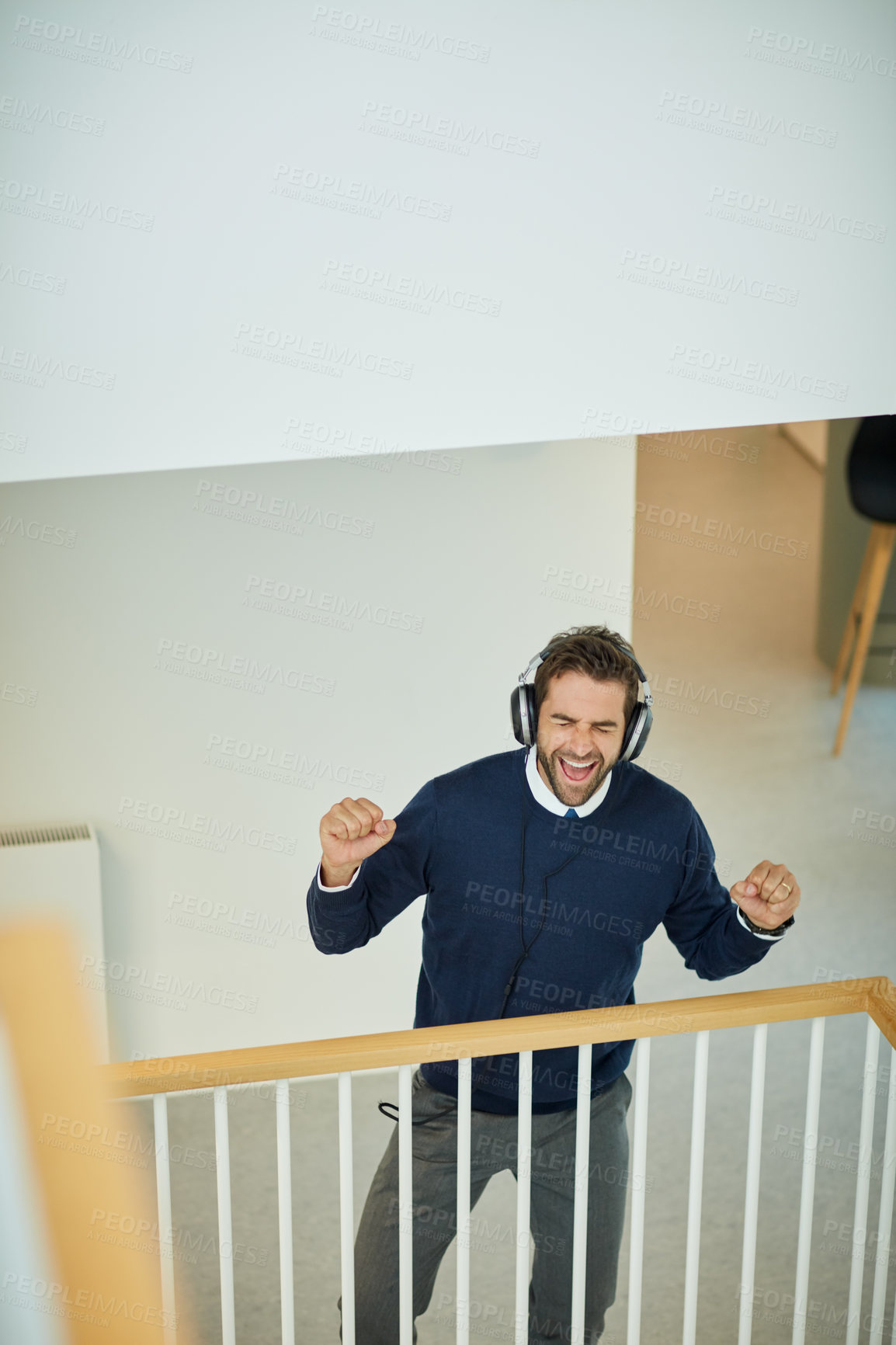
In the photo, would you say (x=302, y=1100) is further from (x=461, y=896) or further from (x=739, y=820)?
(x=739, y=820)

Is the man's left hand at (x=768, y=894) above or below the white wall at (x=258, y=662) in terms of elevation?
below

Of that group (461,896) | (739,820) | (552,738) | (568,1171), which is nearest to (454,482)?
(552,738)

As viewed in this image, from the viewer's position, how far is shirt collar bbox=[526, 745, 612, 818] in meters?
1.94

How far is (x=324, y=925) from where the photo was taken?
1845mm

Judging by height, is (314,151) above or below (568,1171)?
above

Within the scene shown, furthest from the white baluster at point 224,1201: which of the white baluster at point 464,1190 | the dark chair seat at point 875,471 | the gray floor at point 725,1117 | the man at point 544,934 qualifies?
the dark chair seat at point 875,471

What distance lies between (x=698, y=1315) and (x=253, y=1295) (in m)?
0.95

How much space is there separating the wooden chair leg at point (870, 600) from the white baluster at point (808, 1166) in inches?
126

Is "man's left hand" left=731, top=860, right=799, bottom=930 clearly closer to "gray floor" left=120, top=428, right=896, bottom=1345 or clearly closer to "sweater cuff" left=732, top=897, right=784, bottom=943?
"sweater cuff" left=732, top=897, right=784, bottom=943

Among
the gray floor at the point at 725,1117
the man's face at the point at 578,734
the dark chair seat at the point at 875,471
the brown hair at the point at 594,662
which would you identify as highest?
the dark chair seat at the point at 875,471

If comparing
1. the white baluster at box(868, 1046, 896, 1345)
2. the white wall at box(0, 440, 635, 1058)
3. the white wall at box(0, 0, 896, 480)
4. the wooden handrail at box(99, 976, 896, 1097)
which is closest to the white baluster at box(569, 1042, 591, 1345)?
the wooden handrail at box(99, 976, 896, 1097)

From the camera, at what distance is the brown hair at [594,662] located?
196 centimetres

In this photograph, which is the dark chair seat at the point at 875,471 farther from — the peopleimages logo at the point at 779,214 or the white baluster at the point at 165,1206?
the white baluster at the point at 165,1206

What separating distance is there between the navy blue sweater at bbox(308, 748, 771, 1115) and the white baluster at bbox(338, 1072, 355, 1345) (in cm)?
39
